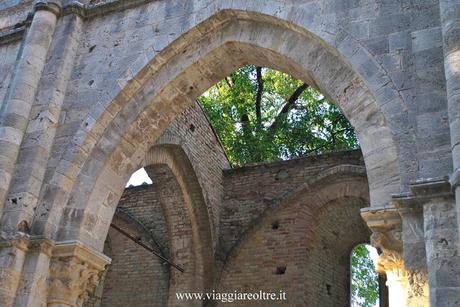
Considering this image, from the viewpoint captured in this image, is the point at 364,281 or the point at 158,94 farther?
the point at 364,281

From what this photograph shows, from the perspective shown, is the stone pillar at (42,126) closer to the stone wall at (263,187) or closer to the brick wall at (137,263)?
the brick wall at (137,263)

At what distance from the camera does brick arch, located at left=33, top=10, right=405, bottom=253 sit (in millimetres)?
5969

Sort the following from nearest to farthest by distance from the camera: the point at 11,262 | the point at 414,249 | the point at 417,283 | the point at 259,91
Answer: the point at 417,283 → the point at 414,249 → the point at 11,262 → the point at 259,91

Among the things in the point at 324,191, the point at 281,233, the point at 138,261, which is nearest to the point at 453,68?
the point at 324,191

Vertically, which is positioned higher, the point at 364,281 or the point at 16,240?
the point at 364,281

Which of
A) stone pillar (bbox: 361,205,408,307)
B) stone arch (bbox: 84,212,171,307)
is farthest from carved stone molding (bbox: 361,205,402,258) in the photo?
stone arch (bbox: 84,212,171,307)

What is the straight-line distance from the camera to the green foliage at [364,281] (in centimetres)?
1545

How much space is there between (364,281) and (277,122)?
4.68 m

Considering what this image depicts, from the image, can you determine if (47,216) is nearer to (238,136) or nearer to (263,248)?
(263,248)

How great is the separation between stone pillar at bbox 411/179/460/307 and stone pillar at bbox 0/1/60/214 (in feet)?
13.8

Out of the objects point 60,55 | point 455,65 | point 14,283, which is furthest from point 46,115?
point 455,65

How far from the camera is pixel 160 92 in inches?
267

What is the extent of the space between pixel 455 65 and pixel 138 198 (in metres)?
7.98

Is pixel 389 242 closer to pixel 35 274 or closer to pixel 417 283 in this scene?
pixel 417 283
